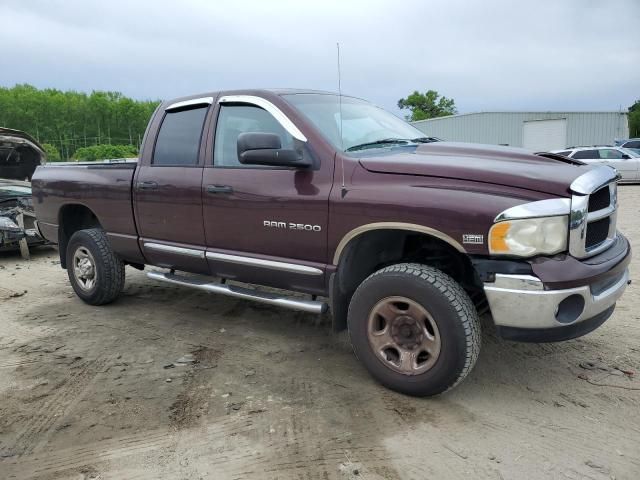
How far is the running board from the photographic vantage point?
12.0 feet

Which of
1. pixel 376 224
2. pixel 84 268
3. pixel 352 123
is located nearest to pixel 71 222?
pixel 84 268

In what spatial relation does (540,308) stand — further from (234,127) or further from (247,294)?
(234,127)

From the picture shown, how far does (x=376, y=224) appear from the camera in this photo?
3.25 meters

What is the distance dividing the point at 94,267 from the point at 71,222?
0.81 m

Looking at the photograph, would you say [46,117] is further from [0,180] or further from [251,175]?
[251,175]

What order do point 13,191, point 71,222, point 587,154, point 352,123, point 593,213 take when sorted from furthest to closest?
1. point 587,154
2. point 13,191
3. point 71,222
4. point 352,123
5. point 593,213

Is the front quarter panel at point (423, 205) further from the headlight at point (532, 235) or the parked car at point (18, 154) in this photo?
the parked car at point (18, 154)

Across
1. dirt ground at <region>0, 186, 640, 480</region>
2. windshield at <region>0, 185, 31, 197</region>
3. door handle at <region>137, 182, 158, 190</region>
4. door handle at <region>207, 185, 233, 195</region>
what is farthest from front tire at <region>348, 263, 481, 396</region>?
windshield at <region>0, 185, 31, 197</region>

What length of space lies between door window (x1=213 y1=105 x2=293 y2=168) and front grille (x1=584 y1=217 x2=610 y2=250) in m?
2.18

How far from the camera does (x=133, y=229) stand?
4.82 metres

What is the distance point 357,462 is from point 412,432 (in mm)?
418

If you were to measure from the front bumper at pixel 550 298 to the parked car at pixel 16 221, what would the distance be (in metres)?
7.61

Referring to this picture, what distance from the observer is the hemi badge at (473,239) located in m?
2.91

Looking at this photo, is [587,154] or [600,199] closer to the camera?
[600,199]
